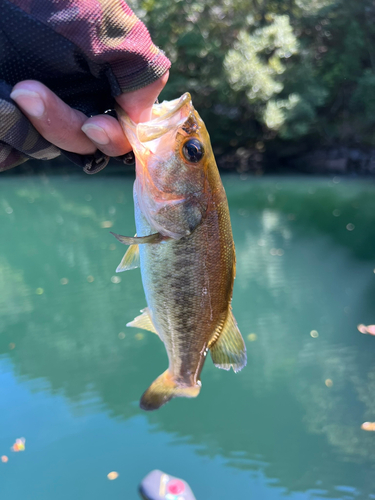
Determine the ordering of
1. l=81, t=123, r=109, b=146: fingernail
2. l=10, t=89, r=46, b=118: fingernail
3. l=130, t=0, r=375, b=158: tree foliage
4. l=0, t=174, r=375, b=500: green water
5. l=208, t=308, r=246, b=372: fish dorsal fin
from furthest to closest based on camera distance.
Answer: l=130, t=0, r=375, b=158: tree foliage, l=0, t=174, r=375, b=500: green water, l=208, t=308, r=246, b=372: fish dorsal fin, l=81, t=123, r=109, b=146: fingernail, l=10, t=89, r=46, b=118: fingernail

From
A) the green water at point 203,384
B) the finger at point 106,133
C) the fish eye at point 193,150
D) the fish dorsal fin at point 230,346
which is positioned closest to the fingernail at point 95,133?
the finger at point 106,133

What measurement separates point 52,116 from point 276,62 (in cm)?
1781

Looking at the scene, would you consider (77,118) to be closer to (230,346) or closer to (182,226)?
(182,226)

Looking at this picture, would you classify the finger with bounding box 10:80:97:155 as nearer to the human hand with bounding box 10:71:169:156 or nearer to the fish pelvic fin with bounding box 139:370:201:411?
the human hand with bounding box 10:71:169:156

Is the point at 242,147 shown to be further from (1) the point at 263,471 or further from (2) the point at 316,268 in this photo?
(1) the point at 263,471

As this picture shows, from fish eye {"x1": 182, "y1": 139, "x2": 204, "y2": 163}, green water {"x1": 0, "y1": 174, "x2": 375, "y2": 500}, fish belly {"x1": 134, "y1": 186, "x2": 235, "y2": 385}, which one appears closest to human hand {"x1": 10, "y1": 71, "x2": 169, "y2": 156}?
fish eye {"x1": 182, "y1": 139, "x2": 204, "y2": 163}

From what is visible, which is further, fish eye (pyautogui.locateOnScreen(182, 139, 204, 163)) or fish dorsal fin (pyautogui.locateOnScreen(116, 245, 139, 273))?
fish dorsal fin (pyautogui.locateOnScreen(116, 245, 139, 273))

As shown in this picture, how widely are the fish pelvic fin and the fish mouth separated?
1039 millimetres

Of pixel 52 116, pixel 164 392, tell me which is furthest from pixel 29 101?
pixel 164 392

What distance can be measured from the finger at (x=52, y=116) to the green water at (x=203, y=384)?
9.18 feet

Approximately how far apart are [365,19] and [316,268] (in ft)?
53.8

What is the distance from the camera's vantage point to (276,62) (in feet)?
55.9

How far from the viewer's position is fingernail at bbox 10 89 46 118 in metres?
1.25

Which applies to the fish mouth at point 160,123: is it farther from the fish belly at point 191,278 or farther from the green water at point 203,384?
the green water at point 203,384
